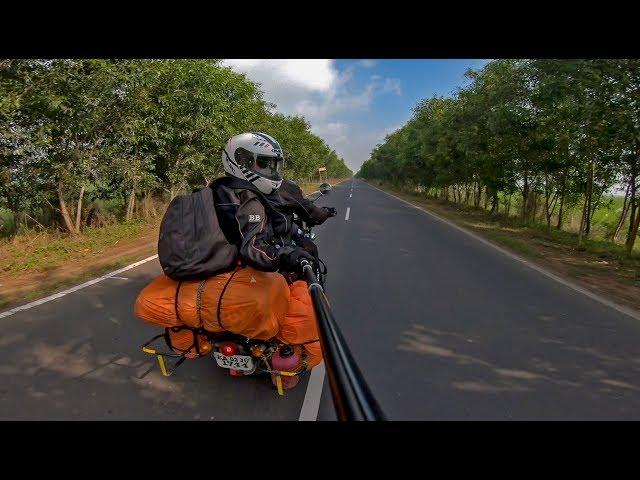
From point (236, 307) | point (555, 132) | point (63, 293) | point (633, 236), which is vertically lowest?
point (63, 293)

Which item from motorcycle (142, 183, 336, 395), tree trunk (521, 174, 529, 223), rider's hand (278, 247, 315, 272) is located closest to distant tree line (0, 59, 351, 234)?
motorcycle (142, 183, 336, 395)

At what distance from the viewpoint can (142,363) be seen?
3.39m

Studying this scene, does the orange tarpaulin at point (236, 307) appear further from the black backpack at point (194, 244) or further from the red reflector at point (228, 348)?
the red reflector at point (228, 348)

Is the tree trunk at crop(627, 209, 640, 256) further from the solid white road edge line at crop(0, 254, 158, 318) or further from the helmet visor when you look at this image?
the solid white road edge line at crop(0, 254, 158, 318)

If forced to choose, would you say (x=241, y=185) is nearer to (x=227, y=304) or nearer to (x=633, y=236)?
(x=227, y=304)

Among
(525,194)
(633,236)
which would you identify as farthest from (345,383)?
(525,194)

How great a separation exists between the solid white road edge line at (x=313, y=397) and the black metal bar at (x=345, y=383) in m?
1.74

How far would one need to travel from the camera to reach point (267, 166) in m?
2.94

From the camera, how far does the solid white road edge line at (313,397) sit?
2742mm

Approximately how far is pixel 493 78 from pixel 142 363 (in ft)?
54.4

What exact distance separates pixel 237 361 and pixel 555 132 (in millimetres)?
12302

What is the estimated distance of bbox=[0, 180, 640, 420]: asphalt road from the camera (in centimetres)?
283
